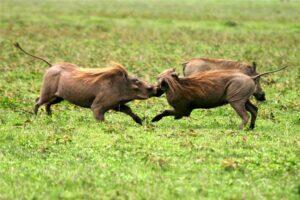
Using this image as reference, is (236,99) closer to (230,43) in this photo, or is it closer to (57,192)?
(57,192)

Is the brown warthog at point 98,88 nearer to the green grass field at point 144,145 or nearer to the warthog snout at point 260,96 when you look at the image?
the green grass field at point 144,145

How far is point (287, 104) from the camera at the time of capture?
42.8ft

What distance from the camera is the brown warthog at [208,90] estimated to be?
10711 mm

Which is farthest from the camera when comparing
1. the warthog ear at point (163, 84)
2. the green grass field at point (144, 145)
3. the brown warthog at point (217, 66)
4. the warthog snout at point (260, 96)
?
the warthog snout at point (260, 96)

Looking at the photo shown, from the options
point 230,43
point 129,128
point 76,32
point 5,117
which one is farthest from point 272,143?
point 76,32

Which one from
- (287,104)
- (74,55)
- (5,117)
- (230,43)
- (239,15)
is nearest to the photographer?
(5,117)

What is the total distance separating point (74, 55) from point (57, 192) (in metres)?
13.6

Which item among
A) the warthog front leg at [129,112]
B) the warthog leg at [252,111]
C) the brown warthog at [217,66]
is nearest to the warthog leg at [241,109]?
the warthog leg at [252,111]

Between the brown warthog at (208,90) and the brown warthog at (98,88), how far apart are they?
0.34 m

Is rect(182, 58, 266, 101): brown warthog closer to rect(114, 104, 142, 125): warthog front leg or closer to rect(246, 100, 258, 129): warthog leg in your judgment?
rect(246, 100, 258, 129): warthog leg

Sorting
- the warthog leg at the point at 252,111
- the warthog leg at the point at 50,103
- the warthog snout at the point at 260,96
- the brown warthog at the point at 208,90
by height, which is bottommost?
the warthog snout at the point at 260,96

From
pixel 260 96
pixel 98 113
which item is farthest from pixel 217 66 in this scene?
pixel 98 113

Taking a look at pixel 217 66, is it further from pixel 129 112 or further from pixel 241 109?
pixel 129 112

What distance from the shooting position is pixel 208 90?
10.7m
